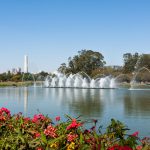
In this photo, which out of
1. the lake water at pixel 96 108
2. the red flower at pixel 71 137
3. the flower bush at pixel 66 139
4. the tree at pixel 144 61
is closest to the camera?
the flower bush at pixel 66 139

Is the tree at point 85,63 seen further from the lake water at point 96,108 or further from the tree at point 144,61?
the lake water at point 96,108

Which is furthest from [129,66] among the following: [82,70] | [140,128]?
[140,128]

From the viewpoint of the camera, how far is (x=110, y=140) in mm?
4719

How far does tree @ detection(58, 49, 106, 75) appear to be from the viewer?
106m

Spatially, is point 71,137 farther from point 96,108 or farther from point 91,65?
point 91,65

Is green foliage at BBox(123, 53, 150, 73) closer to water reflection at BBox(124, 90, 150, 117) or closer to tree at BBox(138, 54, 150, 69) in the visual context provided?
tree at BBox(138, 54, 150, 69)

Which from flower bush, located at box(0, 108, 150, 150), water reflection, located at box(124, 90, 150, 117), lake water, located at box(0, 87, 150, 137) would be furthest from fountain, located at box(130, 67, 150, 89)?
flower bush, located at box(0, 108, 150, 150)

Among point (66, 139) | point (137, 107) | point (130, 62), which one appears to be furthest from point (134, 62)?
point (66, 139)

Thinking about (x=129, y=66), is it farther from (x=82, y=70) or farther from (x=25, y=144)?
(x=25, y=144)

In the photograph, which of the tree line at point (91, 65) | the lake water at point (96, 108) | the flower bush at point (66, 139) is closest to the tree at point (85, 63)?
the tree line at point (91, 65)

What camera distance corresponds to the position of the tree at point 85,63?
4186 inches

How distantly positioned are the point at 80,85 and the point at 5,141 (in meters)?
69.7

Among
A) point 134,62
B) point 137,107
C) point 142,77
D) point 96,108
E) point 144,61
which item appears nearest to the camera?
point 96,108

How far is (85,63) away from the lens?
107625 mm
